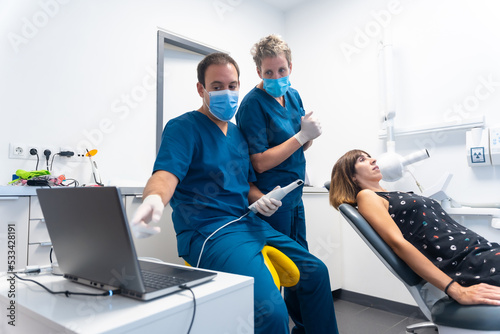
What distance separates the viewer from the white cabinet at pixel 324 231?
2311 millimetres

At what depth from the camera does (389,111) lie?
A: 7.23 ft

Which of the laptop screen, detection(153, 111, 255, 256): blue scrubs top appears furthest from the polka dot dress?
the laptop screen

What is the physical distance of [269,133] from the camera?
1396 mm

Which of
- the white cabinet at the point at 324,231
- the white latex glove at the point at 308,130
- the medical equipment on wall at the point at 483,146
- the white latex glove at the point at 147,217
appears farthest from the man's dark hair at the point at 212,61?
the medical equipment on wall at the point at 483,146

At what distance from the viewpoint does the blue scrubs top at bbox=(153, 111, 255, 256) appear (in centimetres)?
106

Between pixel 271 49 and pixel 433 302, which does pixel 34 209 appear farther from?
pixel 433 302

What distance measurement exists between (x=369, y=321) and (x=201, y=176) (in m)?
1.59

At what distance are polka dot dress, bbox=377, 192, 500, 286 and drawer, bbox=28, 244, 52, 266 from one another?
58.4 inches

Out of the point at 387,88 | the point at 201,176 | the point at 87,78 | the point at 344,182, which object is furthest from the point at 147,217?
the point at 387,88

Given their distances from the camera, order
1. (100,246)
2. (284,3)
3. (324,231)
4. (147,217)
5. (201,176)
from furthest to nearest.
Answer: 1. (284,3)
2. (324,231)
3. (201,176)
4. (147,217)
5. (100,246)

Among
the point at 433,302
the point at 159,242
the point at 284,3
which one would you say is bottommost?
the point at 433,302

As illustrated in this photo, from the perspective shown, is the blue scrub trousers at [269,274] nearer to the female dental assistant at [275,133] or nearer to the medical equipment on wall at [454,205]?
the female dental assistant at [275,133]

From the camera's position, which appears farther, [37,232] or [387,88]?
[387,88]

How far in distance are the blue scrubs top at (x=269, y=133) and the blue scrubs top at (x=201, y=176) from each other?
15cm
